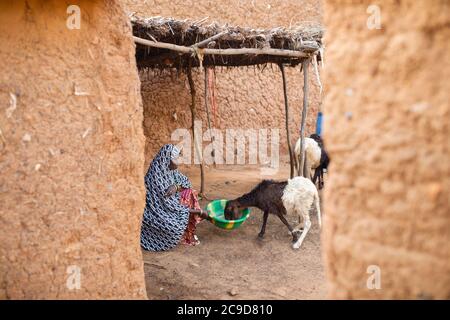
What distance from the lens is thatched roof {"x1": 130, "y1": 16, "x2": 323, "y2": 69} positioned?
4973 mm

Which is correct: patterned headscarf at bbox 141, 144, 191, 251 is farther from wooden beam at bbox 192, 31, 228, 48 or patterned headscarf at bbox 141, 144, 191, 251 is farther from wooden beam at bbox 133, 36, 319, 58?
wooden beam at bbox 192, 31, 228, 48

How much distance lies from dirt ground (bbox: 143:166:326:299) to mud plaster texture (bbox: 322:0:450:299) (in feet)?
9.08

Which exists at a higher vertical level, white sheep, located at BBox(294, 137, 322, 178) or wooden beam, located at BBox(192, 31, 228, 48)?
wooden beam, located at BBox(192, 31, 228, 48)

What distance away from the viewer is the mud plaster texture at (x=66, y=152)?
2330 mm

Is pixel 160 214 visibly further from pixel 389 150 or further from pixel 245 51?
pixel 389 150

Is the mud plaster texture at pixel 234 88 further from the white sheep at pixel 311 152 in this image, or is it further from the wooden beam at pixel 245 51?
the wooden beam at pixel 245 51

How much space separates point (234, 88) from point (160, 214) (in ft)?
20.3

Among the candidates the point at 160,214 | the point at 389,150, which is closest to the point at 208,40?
the point at 160,214

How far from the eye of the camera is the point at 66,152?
2.48 m

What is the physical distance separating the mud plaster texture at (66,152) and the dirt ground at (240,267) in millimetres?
1303

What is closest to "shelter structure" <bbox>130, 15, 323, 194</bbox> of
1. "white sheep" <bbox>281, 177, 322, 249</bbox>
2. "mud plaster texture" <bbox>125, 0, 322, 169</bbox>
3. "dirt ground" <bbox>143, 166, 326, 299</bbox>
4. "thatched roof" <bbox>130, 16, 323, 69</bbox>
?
"thatched roof" <bbox>130, 16, 323, 69</bbox>

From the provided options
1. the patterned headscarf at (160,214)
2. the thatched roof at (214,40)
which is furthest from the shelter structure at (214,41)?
the patterned headscarf at (160,214)
